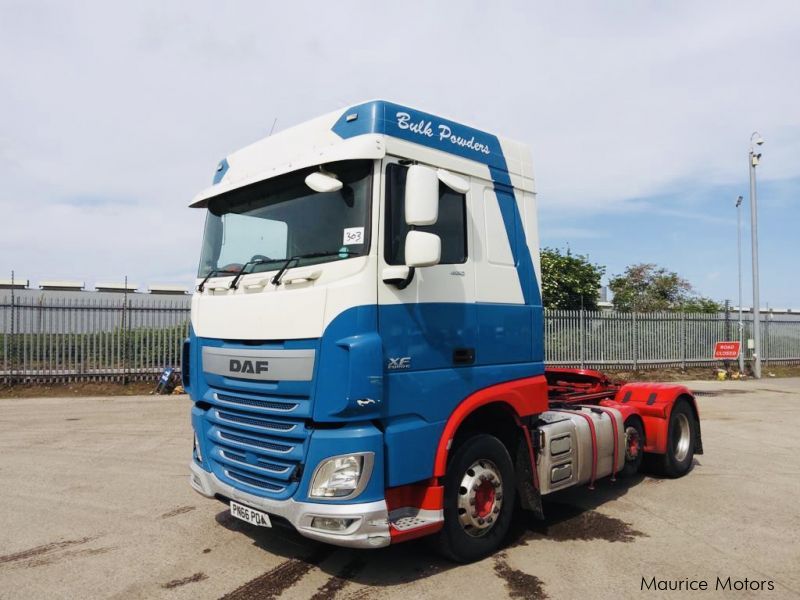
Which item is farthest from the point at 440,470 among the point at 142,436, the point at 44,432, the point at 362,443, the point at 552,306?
the point at 552,306

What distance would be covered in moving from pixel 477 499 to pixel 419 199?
2.23 meters

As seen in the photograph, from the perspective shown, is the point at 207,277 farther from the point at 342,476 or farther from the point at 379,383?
the point at 342,476

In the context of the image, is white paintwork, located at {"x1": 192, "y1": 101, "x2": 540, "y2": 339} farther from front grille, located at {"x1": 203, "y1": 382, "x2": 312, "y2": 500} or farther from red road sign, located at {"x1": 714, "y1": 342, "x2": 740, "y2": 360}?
red road sign, located at {"x1": 714, "y1": 342, "x2": 740, "y2": 360}

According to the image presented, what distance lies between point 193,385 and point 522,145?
3493mm

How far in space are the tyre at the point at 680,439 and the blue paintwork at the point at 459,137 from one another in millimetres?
3080

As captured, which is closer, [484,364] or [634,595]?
[634,595]

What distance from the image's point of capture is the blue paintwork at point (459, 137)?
4.24 metres

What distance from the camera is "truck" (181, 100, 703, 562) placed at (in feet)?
12.7

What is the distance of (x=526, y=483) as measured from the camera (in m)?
5.01

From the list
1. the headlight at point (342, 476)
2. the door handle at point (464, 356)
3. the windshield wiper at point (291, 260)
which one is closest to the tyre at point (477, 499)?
the door handle at point (464, 356)

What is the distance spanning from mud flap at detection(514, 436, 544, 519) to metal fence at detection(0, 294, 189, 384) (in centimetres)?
1289

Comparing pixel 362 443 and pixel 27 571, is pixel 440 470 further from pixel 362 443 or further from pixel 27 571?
pixel 27 571

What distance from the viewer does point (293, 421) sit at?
4.05m

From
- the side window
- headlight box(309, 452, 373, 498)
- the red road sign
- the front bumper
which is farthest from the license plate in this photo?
the red road sign
